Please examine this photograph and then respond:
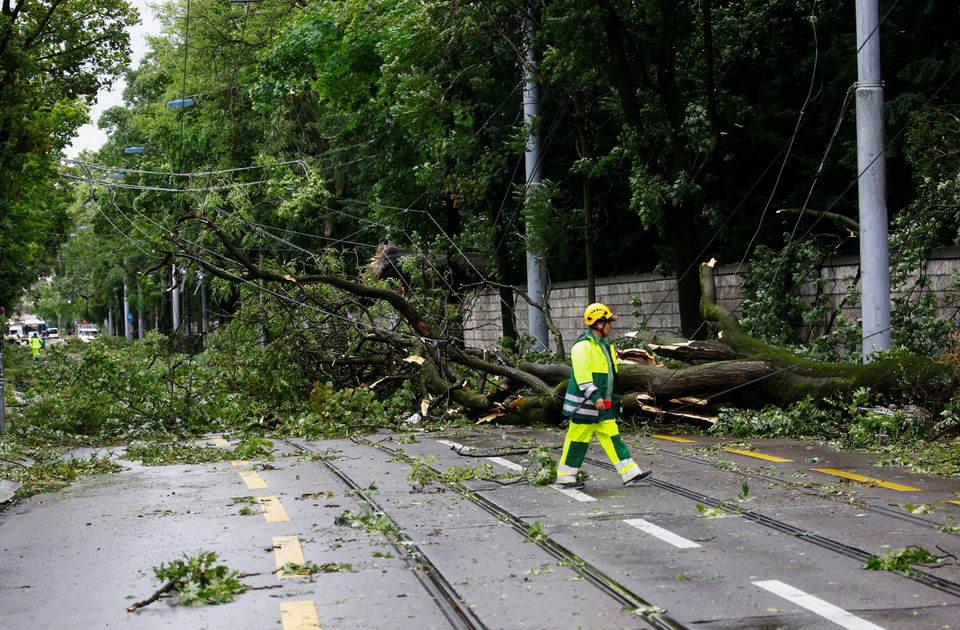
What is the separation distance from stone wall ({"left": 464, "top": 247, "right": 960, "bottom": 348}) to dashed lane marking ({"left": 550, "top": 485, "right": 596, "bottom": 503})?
7835mm

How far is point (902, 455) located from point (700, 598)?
6.08 metres

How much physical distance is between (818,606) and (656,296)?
17971 mm

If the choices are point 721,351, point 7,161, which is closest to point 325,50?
point 7,161

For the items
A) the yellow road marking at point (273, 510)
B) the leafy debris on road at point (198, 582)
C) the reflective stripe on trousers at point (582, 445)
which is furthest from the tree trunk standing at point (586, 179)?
the leafy debris on road at point (198, 582)

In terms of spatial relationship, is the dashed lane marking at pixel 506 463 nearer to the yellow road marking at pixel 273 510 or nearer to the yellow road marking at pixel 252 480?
the yellow road marking at pixel 252 480

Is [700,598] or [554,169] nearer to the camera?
[700,598]

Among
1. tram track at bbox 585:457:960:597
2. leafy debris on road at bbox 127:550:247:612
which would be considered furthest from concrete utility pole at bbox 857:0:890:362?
leafy debris on road at bbox 127:550:247:612

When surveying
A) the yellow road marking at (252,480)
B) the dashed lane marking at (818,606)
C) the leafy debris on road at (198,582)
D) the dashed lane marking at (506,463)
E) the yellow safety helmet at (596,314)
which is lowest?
the dashed lane marking at (506,463)

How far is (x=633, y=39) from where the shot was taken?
19.1 m

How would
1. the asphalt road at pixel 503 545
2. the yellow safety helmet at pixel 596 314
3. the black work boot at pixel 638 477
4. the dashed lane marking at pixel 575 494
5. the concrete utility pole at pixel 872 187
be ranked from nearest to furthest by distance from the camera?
the asphalt road at pixel 503 545 < the dashed lane marking at pixel 575 494 < the black work boot at pixel 638 477 < the yellow safety helmet at pixel 596 314 < the concrete utility pole at pixel 872 187

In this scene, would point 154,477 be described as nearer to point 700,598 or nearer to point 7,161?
point 700,598

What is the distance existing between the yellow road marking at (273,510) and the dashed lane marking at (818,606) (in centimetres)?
384

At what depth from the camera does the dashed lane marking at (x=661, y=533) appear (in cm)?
714

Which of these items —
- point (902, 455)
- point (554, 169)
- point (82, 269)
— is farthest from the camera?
point (82, 269)
